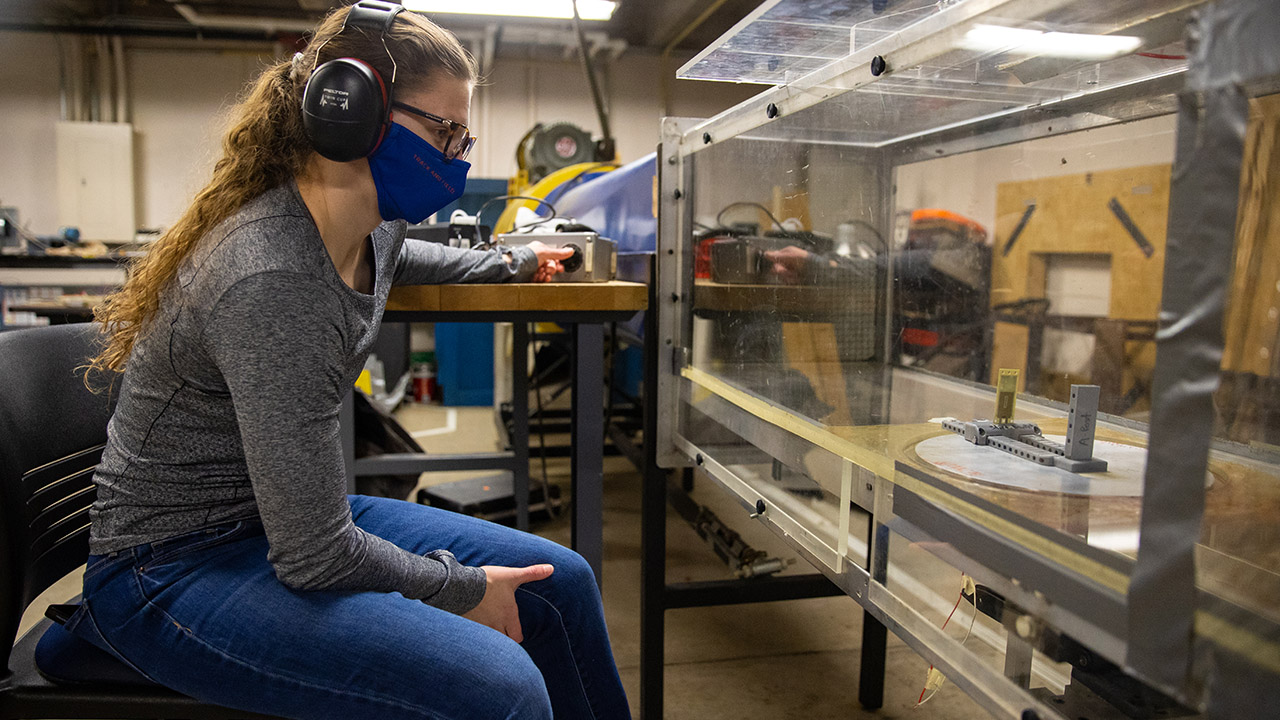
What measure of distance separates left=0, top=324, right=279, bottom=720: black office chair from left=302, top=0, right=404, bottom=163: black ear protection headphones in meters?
0.39

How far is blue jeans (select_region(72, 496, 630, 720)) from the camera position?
2.25 ft

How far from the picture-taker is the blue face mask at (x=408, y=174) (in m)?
0.84

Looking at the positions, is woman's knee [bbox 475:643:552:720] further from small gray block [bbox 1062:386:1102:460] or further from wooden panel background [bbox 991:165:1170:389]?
wooden panel background [bbox 991:165:1170:389]

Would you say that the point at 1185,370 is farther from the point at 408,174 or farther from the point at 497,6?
the point at 497,6

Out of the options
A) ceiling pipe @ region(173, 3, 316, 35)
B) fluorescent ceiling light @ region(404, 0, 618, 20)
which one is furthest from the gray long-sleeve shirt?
ceiling pipe @ region(173, 3, 316, 35)

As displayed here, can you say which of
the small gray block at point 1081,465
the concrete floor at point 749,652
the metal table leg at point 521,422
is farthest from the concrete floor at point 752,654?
the small gray block at point 1081,465

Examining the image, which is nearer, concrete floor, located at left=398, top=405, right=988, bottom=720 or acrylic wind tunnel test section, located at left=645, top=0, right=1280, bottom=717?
acrylic wind tunnel test section, located at left=645, top=0, right=1280, bottom=717

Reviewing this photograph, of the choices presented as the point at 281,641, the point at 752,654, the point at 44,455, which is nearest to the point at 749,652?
the point at 752,654

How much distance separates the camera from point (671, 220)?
1.29 m

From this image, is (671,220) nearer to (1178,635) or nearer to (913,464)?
(913,464)

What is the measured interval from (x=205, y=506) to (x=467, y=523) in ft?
0.99

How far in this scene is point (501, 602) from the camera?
2.78 ft

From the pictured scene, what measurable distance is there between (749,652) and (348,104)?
1.48m

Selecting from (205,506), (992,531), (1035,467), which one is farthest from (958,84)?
(205,506)
